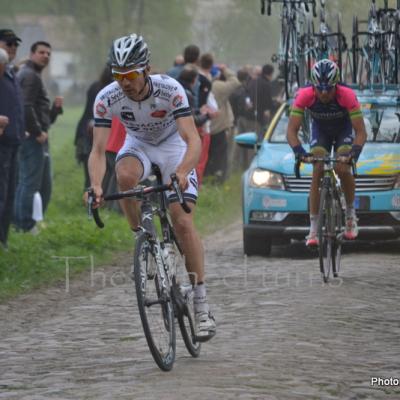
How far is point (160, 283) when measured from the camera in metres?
8.66

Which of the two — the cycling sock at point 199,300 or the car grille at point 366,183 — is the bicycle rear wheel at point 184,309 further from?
the car grille at point 366,183

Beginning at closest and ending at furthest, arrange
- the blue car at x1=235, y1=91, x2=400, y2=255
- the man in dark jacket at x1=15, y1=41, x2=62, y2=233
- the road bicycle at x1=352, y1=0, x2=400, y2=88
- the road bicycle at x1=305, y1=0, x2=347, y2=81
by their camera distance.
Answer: the blue car at x1=235, y1=91, x2=400, y2=255
the man in dark jacket at x1=15, y1=41, x2=62, y2=233
the road bicycle at x1=352, y1=0, x2=400, y2=88
the road bicycle at x1=305, y1=0, x2=347, y2=81

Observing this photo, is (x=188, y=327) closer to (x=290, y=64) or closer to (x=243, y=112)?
(x=290, y=64)

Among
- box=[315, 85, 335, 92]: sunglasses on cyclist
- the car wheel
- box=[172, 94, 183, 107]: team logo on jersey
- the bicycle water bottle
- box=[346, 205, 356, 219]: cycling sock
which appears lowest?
the car wheel

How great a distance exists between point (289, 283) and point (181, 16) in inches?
2819

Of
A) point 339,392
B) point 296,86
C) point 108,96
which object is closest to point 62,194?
point 296,86

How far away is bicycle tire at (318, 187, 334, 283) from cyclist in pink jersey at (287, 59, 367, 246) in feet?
0.41

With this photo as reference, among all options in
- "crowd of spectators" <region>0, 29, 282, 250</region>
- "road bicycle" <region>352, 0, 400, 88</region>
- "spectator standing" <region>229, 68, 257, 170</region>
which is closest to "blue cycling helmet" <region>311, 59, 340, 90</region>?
"crowd of spectators" <region>0, 29, 282, 250</region>

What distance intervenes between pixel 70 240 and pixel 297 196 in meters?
2.57

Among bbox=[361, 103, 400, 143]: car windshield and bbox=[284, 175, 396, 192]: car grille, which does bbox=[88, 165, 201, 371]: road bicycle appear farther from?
bbox=[361, 103, 400, 143]: car windshield

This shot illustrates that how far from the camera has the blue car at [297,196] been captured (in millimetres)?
15117

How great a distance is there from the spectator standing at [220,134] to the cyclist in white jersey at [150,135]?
14.6 m

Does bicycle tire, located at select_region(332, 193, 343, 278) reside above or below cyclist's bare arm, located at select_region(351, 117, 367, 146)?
below

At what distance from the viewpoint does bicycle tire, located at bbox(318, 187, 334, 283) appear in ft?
43.3
